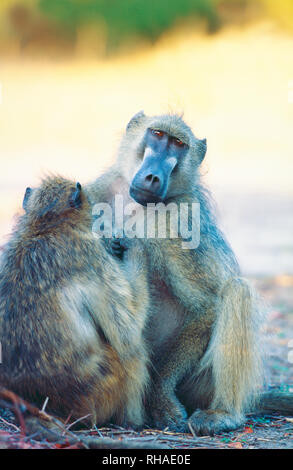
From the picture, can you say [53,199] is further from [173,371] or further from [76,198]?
[173,371]

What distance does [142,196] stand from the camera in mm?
3473

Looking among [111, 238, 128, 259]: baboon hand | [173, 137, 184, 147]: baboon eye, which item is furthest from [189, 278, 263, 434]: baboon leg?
[173, 137, 184, 147]: baboon eye

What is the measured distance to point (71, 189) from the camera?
11.0 ft

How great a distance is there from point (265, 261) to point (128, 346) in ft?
18.7

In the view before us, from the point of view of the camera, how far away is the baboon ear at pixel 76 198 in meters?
3.31

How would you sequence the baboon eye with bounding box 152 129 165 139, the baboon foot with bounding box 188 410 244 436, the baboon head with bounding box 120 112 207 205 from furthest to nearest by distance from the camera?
the baboon eye with bounding box 152 129 165 139 < the baboon head with bounding box 120 112 207 205 < the baboon foot with bounding box 188 410 244 436

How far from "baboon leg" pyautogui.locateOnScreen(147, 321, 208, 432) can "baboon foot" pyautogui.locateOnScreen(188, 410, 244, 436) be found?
0.07 meters

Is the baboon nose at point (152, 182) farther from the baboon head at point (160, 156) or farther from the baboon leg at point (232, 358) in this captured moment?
the baboon leg at point (232, 358)

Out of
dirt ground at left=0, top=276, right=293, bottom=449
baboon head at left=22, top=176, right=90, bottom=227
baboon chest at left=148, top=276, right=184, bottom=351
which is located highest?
baboon head at left=22, top=176, right=90, bottom=227

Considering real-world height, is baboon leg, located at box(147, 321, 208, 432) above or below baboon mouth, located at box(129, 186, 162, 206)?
below

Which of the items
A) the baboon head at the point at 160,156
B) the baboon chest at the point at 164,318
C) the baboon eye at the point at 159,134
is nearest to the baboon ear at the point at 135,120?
the baboon head at the point at 160,156

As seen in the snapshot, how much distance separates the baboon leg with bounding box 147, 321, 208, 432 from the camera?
3.37 metres

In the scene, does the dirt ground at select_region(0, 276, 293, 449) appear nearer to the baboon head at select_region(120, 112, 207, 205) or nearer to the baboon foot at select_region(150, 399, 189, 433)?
the baboon foot at select_region(150, 399, 189, 433)

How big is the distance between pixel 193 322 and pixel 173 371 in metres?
0.29
